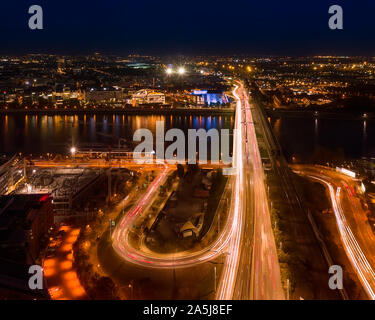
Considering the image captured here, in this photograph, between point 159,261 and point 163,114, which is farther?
point 163,114

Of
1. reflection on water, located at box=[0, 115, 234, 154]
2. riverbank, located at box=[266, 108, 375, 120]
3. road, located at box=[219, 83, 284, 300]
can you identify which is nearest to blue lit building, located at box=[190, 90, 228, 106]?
reflection on water, located at box=[0, 115, 234, 154]

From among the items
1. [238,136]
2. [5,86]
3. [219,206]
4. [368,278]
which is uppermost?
[5,86]

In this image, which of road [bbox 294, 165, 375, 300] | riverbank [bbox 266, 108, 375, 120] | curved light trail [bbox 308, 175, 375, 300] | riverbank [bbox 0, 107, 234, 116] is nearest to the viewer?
curved light trail [bbox 308, 175, 375, 300]

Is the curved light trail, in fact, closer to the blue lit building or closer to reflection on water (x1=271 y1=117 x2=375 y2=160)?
reflection on water (x1=271 y1=117 x2=375 y2=160)

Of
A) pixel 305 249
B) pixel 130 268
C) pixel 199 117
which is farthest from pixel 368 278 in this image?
pixel 199 117

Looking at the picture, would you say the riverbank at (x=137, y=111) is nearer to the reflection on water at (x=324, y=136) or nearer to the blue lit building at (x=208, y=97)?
the blue lit building at (x=208, y=97)

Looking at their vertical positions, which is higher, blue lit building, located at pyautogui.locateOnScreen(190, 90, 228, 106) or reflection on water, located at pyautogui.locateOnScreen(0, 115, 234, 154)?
blue lit building, located at pyautogui.locateOnScreen(190, 90, 228, 106)
